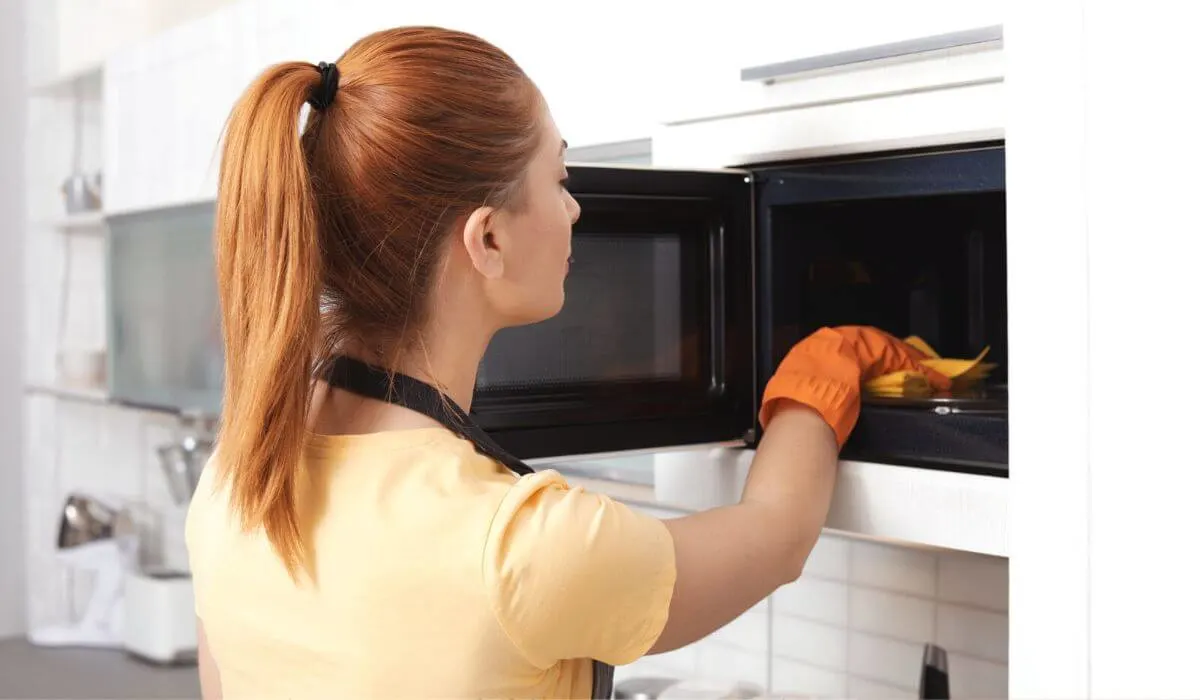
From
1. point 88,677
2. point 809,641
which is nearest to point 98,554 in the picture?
point 88,677

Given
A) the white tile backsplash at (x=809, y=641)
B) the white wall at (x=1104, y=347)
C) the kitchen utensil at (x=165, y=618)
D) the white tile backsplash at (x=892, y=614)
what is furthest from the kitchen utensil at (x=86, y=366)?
the white wall at (x=1104, y=347)

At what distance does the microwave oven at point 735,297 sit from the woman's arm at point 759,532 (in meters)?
0.07

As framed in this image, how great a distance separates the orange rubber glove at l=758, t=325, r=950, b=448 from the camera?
1.10m

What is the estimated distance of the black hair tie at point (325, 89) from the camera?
0.89 metres

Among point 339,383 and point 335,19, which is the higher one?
point 335,19

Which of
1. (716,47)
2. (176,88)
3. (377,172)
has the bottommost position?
(377,172)

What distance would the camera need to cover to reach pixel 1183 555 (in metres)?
0.81

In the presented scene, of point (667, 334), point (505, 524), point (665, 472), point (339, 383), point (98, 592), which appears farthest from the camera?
point (98, 592)

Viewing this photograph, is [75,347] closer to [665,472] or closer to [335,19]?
[335,19]

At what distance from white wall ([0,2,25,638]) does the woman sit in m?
2.45

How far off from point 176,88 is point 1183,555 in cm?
201

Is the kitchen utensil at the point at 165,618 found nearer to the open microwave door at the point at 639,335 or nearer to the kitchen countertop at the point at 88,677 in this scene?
the kitchen countertop at the point at 88,677

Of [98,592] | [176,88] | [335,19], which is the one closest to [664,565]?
[335,19]

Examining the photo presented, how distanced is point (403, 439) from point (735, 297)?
44cm
